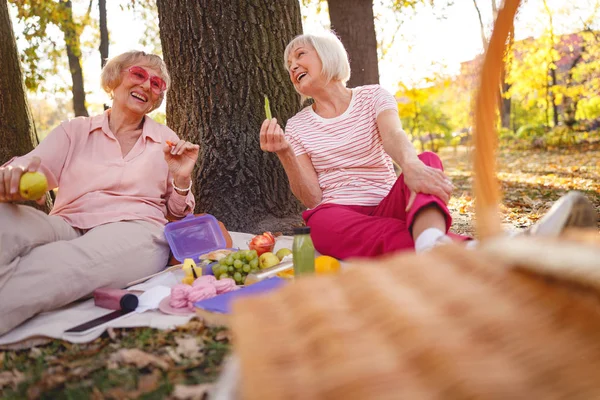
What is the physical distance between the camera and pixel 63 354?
1946 mm

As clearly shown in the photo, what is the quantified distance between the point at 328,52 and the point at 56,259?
192cm

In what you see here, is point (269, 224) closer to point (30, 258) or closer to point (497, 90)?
point (30, 258)

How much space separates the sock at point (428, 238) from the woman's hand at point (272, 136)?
3.18 ft

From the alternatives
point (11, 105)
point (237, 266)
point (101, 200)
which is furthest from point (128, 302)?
point (11, 105)

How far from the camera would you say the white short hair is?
3.04 metres

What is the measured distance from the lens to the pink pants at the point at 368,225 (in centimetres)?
258

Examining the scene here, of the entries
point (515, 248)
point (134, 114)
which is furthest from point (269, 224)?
point (515, 248)

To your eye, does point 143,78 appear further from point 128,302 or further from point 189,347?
point 189,347

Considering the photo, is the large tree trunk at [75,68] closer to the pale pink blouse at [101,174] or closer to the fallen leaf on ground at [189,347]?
the pale pink blouse at [101,174]

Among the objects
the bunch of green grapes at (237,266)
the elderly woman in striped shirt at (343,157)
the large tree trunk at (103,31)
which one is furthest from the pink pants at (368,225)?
the large tree trunk at (103,31)

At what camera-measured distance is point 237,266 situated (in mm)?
2617

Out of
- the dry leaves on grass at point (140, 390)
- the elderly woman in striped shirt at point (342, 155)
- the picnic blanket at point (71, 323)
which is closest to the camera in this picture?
the dry leaves on grass at point (140, 390)

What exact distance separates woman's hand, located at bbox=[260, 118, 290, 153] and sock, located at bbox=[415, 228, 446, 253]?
97 centimetres

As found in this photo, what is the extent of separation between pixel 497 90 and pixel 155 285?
2.00 meters
